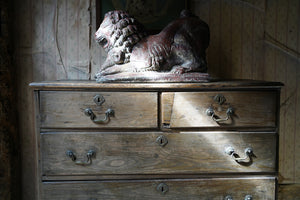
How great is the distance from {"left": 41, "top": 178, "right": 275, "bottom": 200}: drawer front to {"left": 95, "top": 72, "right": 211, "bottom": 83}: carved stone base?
503mm

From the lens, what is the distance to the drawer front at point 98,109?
1135 mm

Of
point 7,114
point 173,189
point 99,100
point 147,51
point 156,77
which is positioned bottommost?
point 173,189

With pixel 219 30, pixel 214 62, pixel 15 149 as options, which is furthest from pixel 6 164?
pixel 219 30

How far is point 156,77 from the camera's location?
1216 mm

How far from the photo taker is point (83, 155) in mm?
1146

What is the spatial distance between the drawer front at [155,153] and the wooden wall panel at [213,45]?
69 cm

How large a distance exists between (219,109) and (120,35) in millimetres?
644

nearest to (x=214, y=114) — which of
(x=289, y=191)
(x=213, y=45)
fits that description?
(x=213, y=45)

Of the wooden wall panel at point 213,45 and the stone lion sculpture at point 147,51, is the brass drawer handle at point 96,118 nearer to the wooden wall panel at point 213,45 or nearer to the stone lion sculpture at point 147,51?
the stone lion sculpture at point 147,51

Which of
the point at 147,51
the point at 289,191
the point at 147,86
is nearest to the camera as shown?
the point at 147,86

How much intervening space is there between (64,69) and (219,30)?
1150mm

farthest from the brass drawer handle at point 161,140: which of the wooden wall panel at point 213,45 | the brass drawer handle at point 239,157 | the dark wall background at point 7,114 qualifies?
the dark wall background at point 7,114

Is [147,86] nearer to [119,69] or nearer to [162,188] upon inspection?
[119,69]

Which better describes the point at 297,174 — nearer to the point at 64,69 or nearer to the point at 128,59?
the point at 128,59
